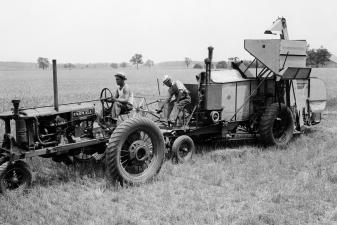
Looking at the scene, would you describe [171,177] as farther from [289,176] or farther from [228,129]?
[228,129]

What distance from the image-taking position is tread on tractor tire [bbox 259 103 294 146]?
362 inches

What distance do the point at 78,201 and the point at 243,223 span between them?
89.1 inches

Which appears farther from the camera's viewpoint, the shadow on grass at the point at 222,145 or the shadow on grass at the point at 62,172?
the shadow on grass at the point at 222,145

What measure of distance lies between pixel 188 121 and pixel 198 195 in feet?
8.58

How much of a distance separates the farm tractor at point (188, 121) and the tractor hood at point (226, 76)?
0.03 m

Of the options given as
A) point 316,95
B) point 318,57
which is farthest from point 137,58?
point 316,95

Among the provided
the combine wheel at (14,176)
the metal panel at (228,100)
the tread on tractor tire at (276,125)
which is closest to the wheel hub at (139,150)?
the combine wheel at (14,176)

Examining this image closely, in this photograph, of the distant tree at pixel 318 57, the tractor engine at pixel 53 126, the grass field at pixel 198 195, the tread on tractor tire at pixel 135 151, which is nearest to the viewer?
the grass field at pixel 198 195

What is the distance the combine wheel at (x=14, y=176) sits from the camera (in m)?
5.70

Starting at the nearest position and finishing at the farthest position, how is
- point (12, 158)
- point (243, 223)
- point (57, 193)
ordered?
1. point (243, 223)
2. point (12, 158)
3. point (57, 193)

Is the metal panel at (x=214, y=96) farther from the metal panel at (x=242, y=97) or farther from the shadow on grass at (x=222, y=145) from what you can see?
the shadow on grass at (x=222, y=145)

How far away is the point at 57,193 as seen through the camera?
6109 millimetres

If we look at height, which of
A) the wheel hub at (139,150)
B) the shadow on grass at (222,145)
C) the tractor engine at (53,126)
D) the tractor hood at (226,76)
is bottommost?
the shadow on grass at (222,145)

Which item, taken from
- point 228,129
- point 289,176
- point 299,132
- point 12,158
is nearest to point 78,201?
point 12,158
